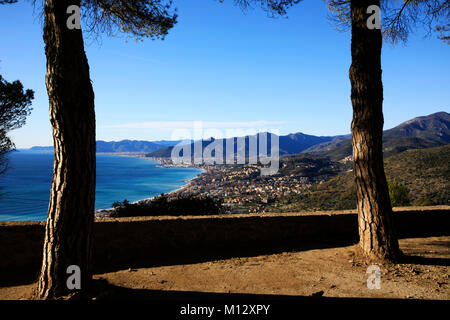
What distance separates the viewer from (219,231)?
507cm

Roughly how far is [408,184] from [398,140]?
3507 cm

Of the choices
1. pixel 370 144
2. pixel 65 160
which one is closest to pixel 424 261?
pixel 370 144

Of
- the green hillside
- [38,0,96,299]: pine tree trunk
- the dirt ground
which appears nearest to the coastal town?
the green hillside

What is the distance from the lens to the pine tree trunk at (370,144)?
4.00 metres

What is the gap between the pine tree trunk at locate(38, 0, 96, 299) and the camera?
3.02m

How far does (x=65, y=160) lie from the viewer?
303 centimetres

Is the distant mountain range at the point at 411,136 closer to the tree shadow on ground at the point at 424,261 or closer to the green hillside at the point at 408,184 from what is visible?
the green hillside at the point at 408,184

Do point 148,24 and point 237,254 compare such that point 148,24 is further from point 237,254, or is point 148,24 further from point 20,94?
point 20,94

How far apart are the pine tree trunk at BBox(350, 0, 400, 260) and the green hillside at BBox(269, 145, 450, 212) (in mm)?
17514

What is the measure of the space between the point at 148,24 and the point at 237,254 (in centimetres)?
469

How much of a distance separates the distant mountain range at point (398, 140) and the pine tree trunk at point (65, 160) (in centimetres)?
4908

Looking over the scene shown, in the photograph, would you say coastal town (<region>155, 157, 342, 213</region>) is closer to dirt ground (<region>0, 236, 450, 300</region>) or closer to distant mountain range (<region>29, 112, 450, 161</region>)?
distant mountain range (<region>29, 112, 450, 161</region>)
